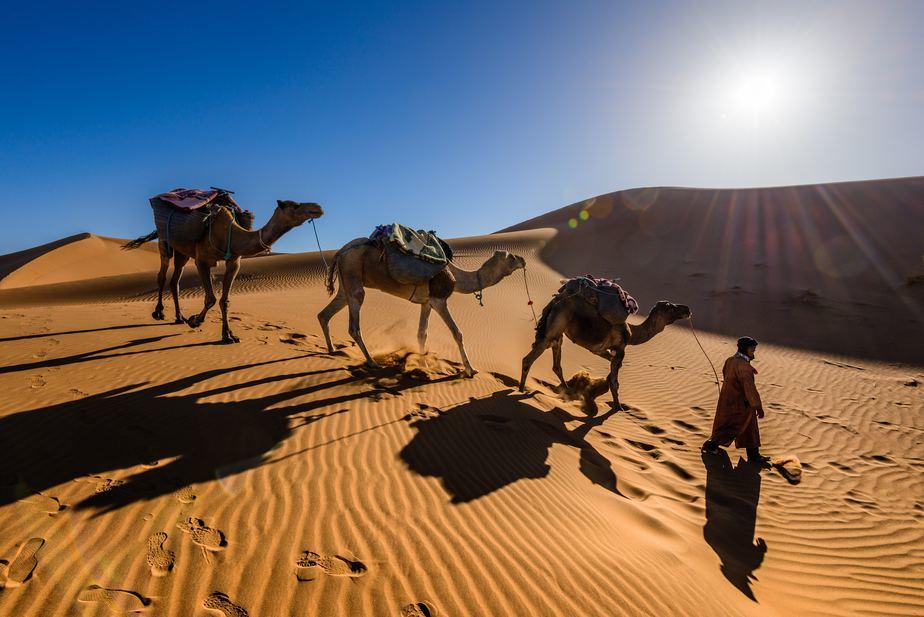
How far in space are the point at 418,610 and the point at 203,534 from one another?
1551 millimetres

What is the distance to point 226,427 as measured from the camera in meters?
4.27

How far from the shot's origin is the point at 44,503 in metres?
2.68

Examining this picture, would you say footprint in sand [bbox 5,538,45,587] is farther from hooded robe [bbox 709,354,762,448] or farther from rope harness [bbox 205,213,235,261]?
hooded robe [bbox 709,354,762,448]

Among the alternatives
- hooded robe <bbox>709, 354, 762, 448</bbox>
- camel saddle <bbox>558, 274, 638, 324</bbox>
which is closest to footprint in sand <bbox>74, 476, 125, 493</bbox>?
camel saddle <bbox>558, 274, 638, 324</bbox>

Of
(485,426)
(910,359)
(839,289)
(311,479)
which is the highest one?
(311,479)

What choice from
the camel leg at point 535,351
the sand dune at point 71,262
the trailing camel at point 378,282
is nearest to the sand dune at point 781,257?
the camel leg at point 535,351

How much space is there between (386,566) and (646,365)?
38.2 feet

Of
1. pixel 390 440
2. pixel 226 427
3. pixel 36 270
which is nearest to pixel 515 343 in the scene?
pixel 390 440

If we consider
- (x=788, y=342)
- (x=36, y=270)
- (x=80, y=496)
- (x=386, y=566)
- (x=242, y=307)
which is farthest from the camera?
(x=36, y=270)

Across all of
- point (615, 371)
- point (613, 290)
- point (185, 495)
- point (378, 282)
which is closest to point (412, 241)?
point (378, 282)

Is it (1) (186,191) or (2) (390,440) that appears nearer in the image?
(2) (390,440)

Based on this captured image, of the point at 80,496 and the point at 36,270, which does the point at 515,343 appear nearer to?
the point at 80,496

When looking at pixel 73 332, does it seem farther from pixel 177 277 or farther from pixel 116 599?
pixel 116 599

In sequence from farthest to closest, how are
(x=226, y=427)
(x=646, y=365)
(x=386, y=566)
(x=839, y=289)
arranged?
(x=839, y=289), (x=646, y=365), (x=226, y=427), (x=386, y=566)
